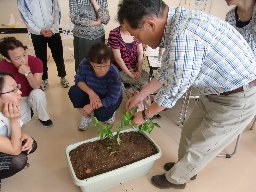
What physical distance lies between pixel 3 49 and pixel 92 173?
4.00 feet

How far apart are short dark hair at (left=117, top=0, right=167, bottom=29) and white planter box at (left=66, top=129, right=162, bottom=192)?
907mm

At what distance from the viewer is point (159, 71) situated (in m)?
1.43

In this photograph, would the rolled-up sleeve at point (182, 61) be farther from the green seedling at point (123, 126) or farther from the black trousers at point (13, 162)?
the black trousers at point (13, 162)

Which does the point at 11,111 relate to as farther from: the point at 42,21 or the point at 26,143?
the point at 42,21

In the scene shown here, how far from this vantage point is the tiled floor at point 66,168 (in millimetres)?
1846

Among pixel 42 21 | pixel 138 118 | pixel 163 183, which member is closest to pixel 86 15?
pixel 42 21

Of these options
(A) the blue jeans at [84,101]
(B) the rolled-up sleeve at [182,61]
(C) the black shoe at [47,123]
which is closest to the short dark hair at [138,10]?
(B) the rolled-up sleeve at [182,61]

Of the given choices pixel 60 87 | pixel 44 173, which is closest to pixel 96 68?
pixel 44 173

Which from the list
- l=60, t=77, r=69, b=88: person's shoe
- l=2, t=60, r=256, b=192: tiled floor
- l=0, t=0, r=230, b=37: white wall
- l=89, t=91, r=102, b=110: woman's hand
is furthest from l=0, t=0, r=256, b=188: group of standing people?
l=0, t=0, r=230, b=37: white wall

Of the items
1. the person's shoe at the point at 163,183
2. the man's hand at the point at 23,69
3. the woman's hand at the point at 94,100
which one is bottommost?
the person's shoe at the point at 163,183

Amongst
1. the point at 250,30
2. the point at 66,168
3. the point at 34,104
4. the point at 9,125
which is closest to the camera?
the point at 9,125

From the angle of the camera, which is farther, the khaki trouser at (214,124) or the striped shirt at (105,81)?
the striped shirt at (105,81)

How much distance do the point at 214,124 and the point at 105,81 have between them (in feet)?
3.15

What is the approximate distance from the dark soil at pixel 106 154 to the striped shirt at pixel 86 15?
44.3 inches
